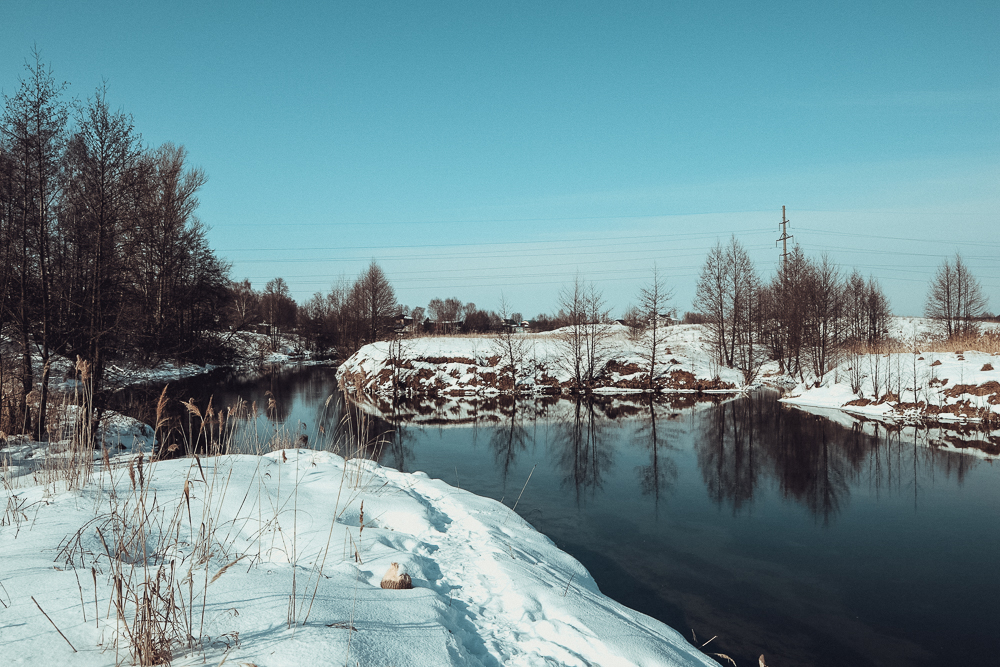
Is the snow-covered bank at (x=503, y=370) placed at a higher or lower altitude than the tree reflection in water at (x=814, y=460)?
higher

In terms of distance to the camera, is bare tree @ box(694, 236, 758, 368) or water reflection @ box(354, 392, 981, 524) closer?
water reflection @ box(354, 392, 981, 524)

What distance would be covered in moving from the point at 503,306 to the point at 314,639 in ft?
110

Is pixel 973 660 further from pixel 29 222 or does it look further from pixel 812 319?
pixel 812 319

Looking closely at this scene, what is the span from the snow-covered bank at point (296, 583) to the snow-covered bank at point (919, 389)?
1942 centimetres

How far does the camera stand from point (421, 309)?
321 ft

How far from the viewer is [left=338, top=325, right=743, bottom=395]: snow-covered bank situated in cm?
3181

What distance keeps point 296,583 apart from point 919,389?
23519 mm

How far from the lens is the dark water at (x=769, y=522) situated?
5.50 meters

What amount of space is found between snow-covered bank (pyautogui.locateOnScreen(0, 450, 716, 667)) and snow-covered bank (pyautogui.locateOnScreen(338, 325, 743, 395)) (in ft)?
83.9

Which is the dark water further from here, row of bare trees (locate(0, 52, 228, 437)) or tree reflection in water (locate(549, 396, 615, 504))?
row of bare trees (locate(0, 52, 228, 437))

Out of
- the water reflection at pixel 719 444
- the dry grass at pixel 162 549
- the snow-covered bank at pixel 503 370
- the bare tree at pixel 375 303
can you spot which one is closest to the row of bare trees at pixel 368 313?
the bare tree at pixel 375 303

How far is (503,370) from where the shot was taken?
32.9 meters

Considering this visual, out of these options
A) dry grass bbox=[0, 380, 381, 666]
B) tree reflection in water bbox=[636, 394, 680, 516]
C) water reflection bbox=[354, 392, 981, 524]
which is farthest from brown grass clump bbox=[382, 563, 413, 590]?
water reflection bbox=[354, 392, 981, 524]

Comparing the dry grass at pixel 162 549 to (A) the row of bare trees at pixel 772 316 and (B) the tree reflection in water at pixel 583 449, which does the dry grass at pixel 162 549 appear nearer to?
(B) the tree reflection in water at pixel 583 449
